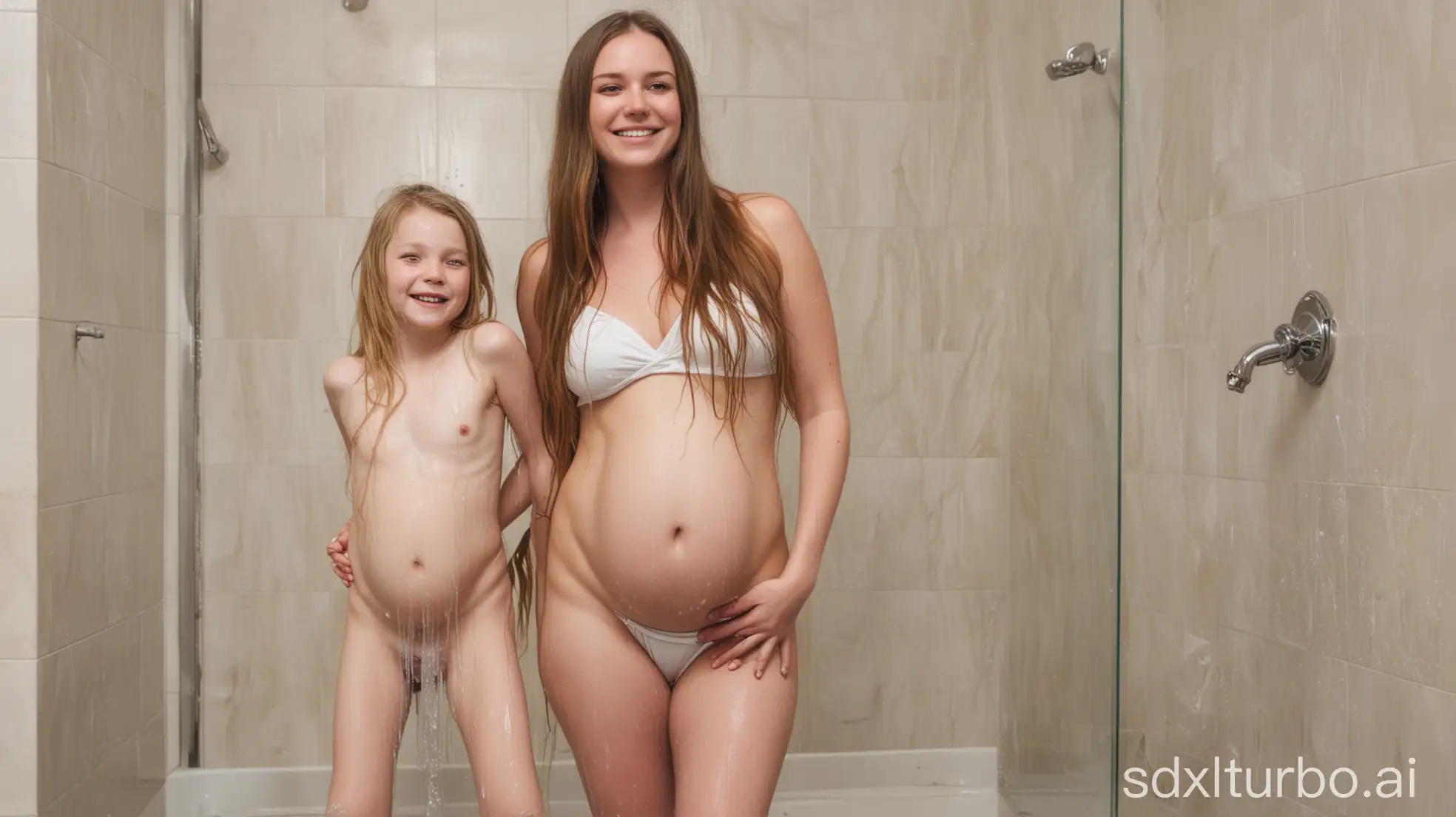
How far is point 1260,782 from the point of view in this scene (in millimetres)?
1681

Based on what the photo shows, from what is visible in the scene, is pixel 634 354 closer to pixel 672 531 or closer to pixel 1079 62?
pixel 672 531

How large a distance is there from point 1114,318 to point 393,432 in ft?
3.10

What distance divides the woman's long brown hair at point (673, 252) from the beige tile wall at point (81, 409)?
571 millimetres

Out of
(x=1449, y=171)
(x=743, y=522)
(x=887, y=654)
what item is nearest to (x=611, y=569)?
(x=743, y=522)

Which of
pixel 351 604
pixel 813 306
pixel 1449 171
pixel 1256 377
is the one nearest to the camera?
pixel 1449 171


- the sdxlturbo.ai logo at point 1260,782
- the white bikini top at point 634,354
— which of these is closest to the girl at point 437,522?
the white bikini top at point 634,354

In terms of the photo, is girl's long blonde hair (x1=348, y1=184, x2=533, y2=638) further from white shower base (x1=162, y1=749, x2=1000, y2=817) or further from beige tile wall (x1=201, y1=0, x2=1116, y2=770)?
white shower base (x1=162, y1=749, x2=1000, y2=817)

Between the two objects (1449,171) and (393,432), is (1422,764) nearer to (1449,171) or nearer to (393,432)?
(1449,171)

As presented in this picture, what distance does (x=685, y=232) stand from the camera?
1438mm

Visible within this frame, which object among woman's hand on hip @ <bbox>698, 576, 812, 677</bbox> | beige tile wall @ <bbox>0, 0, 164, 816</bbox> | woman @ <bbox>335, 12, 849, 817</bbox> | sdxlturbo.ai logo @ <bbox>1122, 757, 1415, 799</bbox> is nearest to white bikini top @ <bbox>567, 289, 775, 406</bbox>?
woman @ <bbox>335, 12, 849, 817</bbox>

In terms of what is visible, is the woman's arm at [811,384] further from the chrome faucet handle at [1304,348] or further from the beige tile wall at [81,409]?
the beige tile wall at [81,409]

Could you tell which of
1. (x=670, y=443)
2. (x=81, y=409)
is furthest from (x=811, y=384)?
(x=81, y=409)

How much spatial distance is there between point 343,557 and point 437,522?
0.58 ft

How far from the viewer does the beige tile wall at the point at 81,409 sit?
159cm
